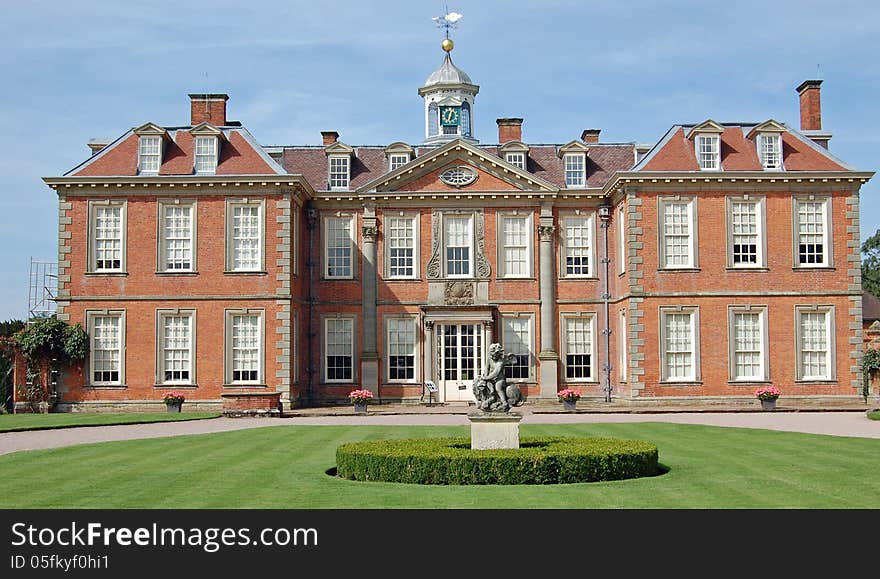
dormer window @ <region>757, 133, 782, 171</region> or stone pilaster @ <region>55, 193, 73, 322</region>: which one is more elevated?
dormer window @ <region>757, 133, 782, 171</region>

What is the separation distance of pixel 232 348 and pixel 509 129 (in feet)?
44.4

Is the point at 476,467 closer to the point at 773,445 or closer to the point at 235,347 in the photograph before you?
the point at 773,445

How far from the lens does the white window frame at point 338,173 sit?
119ft

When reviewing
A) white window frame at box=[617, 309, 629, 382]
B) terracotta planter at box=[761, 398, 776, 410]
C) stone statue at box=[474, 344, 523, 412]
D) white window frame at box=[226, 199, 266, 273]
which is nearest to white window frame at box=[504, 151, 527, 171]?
white window frame at box=[617, 309, 629, 382]

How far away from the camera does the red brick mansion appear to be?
32.8 m

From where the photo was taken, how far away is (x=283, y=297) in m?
32.5

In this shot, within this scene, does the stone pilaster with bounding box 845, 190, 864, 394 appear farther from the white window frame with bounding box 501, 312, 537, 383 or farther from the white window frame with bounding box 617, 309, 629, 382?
the white window frame with bounding box 501, 312, 537, 383

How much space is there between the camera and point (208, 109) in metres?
35.8

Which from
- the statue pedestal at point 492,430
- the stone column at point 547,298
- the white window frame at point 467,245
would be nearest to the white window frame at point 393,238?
the white window frame at point 467,245

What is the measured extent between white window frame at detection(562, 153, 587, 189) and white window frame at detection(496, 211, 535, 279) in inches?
85.8

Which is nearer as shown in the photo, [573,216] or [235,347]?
[235,347]

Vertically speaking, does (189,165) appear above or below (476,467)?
above
